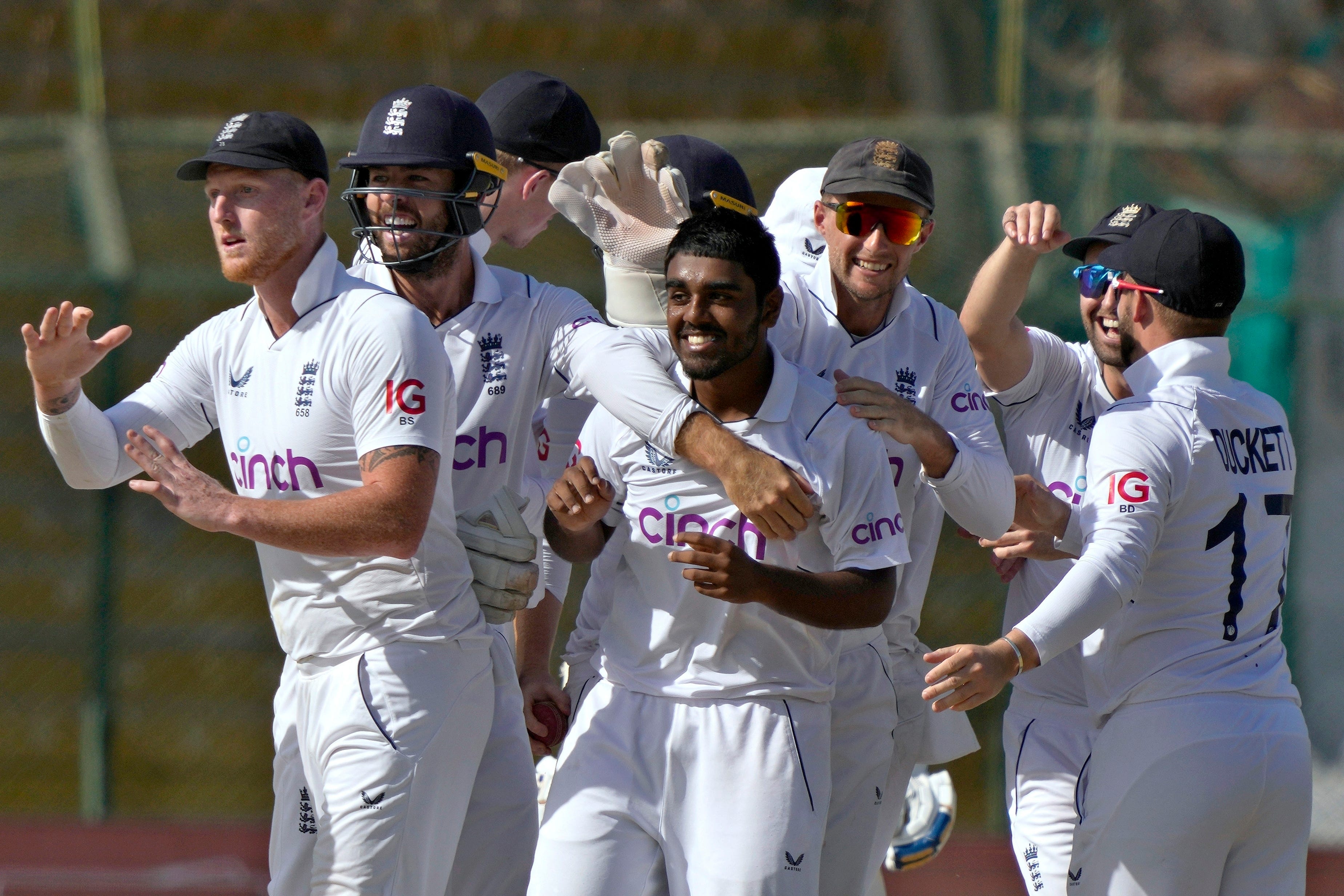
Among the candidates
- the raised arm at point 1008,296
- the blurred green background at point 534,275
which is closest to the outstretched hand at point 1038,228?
the raised arm at point 1008,296

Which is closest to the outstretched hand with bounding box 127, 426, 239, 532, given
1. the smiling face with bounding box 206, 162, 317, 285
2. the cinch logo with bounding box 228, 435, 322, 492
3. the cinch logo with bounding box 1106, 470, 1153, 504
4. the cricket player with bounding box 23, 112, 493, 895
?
the cricket player with bounding box 23, 112, 493, 895

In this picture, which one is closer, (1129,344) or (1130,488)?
(1130,488)

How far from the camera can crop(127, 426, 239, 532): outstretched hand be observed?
9.20ft

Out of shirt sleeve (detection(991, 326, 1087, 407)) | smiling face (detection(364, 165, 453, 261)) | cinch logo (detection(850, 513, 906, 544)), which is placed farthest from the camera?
shirt sleeve (detection(991, 326, 1087, 407))

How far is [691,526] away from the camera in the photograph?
10.0 feet

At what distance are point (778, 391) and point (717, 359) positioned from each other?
0.15 m

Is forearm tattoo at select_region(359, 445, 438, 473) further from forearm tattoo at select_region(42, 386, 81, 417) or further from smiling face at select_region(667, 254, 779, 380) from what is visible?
forearm tattoo at select_region(42, 386, 81, 417)

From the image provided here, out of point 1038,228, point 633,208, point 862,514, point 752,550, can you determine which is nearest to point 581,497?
point 752,550

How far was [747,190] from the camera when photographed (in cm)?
371

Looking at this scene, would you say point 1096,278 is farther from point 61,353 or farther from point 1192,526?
point 61,353

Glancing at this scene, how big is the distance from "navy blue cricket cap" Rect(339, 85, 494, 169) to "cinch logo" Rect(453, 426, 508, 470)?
0.61 metres

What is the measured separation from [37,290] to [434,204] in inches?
166

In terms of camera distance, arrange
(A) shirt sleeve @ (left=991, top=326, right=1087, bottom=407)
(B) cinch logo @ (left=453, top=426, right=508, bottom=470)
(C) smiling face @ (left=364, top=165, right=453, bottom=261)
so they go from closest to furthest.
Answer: (C) smiling face @ (left=364, top=165, right=453, bottom=261) < (B) cinch logo @ (left=453, top=426, right=508, bottom=470) < (A) shirt sleeve @ (left=991, top=326, right=1087, bottom=407)

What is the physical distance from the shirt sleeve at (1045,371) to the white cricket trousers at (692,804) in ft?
4.30
